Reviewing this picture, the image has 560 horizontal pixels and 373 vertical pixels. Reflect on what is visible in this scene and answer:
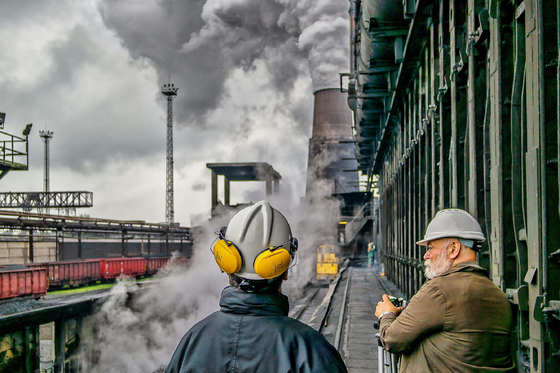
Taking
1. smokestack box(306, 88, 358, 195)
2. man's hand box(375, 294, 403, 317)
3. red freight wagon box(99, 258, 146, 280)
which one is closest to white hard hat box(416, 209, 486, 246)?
man's hand box(375, 294, 403, 317)

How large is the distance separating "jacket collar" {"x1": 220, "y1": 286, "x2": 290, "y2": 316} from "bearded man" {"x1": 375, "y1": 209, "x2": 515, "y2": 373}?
2.65 feet

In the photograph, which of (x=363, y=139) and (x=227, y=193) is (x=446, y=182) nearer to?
(x=363, y=139)

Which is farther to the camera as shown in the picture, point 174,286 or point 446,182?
point 174,286

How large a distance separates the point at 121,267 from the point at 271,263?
22.1m

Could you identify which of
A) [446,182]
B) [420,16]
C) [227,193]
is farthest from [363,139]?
[227,193]

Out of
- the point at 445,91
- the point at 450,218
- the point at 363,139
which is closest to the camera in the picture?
the point at 450,218

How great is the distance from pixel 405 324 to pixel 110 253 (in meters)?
36.6

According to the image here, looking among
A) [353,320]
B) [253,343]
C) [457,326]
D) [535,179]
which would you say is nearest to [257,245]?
[253,343]

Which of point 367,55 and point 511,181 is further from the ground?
point 367,55

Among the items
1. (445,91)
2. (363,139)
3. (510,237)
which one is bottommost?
(510,237)

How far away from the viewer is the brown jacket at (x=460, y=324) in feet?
6.42

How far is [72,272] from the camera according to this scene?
1931cm

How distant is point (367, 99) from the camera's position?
46.5 feet

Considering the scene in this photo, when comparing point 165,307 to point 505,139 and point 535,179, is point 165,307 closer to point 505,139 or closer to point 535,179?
point 505,139
